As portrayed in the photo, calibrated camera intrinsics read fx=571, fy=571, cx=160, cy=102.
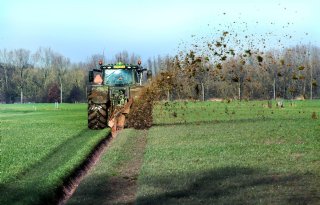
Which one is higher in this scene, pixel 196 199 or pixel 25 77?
pixel 25 77

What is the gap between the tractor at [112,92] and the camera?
26125mm

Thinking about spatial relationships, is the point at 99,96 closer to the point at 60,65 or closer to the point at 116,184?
the point at 116,184

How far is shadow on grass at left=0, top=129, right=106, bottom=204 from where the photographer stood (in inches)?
404

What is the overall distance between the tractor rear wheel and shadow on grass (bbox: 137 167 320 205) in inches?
561

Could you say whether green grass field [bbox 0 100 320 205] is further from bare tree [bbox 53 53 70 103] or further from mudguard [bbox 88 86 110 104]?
bare tree [bbox 53 53 70 103]

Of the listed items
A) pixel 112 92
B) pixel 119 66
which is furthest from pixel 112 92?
pixel 119 66

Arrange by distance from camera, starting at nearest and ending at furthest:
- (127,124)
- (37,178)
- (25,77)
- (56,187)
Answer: (56,187), (37,178), (127,124), (25,77)

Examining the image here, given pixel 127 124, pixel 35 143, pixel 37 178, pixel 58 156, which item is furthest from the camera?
pixel 127 124

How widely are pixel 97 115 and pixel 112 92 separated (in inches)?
93.3

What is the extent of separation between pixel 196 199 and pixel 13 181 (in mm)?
4652

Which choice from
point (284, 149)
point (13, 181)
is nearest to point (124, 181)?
point (13, 181)

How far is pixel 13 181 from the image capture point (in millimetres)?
12273

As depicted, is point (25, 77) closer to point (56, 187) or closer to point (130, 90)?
point (130, 90)

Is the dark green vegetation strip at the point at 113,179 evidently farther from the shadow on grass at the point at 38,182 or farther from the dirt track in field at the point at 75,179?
the shadow on grass at the point at 38,182
